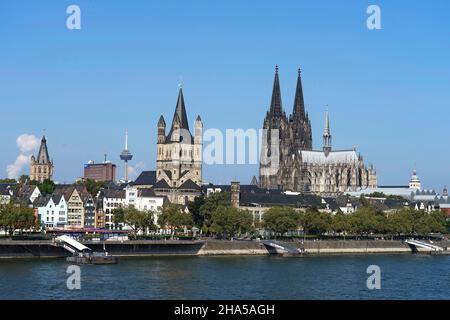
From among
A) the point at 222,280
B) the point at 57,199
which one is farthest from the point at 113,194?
the point at 222,280

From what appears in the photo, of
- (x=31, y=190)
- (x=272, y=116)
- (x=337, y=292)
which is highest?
(x=272, y=116)

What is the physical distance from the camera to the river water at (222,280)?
51.0 metres

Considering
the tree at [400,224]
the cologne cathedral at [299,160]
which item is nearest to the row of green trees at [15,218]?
the tree at [400,224]

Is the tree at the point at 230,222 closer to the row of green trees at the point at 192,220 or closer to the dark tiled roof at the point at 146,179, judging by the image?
the row of green trees at the point at 192,220

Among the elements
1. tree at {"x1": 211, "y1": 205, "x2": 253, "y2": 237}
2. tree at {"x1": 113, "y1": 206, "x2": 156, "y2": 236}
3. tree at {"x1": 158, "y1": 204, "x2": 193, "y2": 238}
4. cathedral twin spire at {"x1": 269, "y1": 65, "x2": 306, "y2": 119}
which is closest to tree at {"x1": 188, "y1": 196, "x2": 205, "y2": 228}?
tree at {"x1": 158, "y1": 204, "x2": 193, "y2": 238}

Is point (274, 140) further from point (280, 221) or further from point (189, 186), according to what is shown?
point (280, 221)

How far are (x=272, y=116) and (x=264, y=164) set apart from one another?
988 cm

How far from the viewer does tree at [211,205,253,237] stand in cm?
10669

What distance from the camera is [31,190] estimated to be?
129 metres

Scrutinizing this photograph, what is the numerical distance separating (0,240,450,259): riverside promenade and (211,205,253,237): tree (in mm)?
8803
